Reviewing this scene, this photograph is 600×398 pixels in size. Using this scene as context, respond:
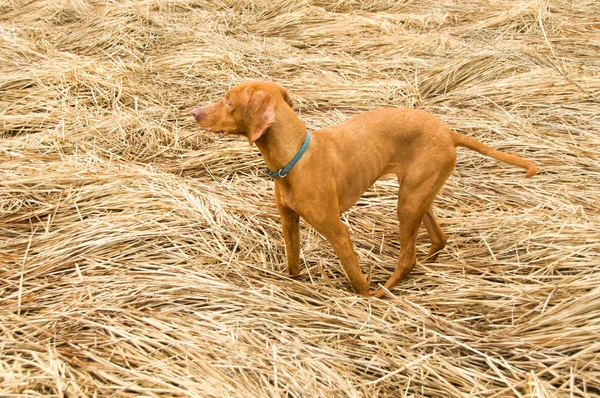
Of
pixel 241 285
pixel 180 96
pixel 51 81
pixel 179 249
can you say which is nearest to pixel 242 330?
pixel 241 285

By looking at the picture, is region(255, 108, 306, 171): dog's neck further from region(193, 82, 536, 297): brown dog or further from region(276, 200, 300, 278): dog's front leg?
region(276, 200, 300, 278): dog's front leg

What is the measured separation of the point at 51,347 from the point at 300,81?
380 cm

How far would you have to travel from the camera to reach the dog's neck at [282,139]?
9.67ft

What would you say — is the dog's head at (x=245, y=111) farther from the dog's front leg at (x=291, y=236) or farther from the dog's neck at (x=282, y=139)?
the dog's front leg at (x=291, y=236)

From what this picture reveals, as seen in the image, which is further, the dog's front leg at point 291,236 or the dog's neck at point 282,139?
the dog's front leg at point 291,236

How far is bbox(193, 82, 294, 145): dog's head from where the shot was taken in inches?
112

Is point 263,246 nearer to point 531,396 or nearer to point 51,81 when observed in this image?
point 531,396

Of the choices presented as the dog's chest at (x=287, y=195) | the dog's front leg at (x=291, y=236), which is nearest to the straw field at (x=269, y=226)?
the dog's front leg at (x=291, y=236)

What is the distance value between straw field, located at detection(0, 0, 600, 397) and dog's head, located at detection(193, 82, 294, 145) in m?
0.81

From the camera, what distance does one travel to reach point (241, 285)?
3.20 metres

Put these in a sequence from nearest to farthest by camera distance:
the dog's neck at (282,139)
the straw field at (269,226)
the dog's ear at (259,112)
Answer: the straw field at (269,226)
the dog's ear at (259,112)
the dog's neck at (282,139)

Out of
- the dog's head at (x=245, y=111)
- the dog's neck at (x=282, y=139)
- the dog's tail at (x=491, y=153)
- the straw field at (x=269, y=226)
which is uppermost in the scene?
the dog's head at (x=245, y=111)

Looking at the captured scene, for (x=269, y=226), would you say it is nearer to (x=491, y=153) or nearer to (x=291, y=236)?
(x=291, y=236)

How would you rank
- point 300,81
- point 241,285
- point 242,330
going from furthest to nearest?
point 300,81, point 241,285, point 242,330
